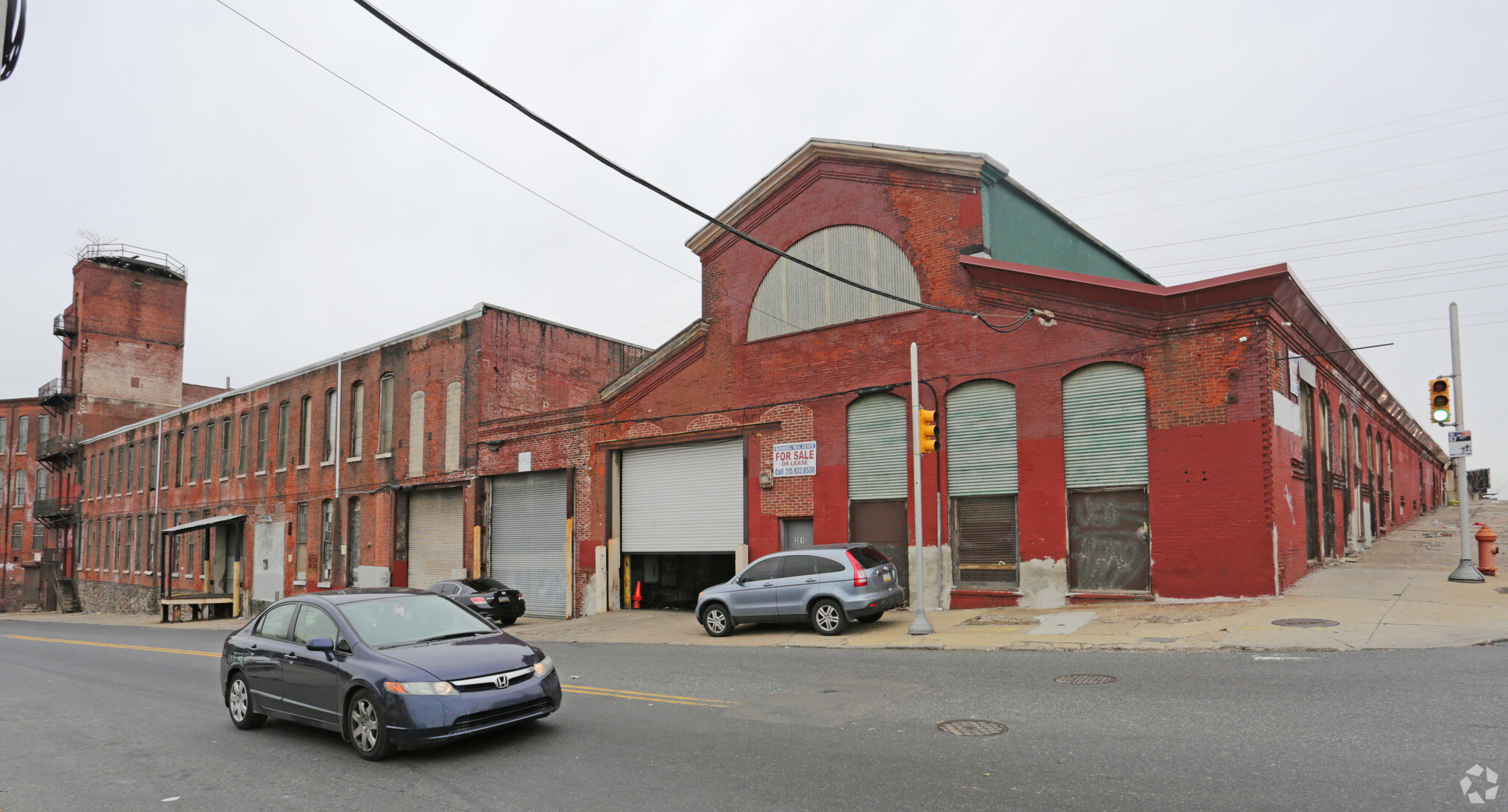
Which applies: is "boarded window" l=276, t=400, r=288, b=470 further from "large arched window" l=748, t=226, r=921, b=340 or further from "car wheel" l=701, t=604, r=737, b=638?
"car wheel" l=701, t=604, r=737, b=638

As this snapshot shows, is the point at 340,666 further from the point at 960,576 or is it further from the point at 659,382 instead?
the point at 659,382

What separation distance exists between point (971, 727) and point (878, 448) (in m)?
12.4

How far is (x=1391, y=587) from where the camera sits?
51.5ft

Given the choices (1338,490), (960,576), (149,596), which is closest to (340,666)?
(960,576)

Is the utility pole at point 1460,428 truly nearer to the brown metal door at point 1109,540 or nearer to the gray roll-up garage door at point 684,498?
the brown metal door at point 1109,540

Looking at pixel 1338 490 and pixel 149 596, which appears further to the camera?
pixel 149 596

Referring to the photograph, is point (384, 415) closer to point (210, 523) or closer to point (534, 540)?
point (534, 540)

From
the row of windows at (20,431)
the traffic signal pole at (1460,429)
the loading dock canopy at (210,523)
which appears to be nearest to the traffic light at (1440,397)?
the traffic signal pole at (1460,429)

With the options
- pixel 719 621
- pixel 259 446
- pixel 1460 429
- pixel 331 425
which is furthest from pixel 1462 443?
pixel 259 446

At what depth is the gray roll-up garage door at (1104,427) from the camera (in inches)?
663

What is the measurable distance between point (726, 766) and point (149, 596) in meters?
51.3

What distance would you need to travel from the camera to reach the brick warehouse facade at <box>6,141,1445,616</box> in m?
16.2

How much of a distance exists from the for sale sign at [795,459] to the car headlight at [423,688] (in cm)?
1395

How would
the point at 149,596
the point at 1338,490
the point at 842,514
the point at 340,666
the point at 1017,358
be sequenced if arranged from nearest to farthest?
the point at 340,666 < the point at 1017,358 < the point at 842,514 < the point at 1338,490 < the point at 149,596
